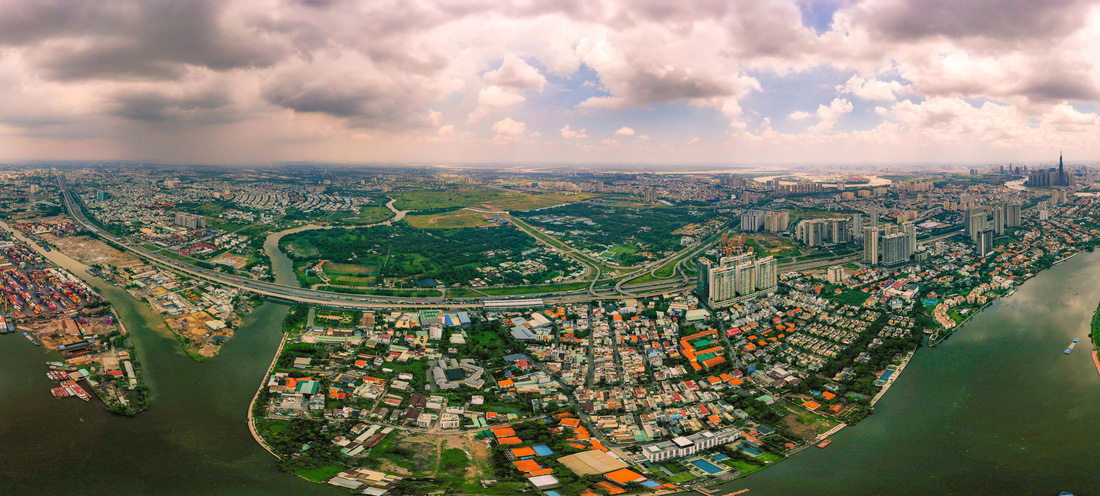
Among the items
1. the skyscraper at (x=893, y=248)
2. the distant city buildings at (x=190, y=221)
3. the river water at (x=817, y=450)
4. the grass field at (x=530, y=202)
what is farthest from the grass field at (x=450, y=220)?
A: the skyscraper at (x=893, y=248)

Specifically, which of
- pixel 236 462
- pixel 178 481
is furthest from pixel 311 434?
pixel 178 481

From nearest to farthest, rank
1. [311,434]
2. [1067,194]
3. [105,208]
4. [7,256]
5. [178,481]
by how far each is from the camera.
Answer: [178,481] → [311,434] → [7,256] → [105,208] → [1067,194]

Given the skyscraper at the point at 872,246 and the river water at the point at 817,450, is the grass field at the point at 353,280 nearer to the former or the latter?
the river water at the point at 817,450

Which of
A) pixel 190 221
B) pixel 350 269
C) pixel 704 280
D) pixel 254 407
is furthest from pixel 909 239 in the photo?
pixel 190 221

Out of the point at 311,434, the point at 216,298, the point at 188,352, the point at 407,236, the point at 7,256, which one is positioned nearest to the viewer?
the point at 311,434

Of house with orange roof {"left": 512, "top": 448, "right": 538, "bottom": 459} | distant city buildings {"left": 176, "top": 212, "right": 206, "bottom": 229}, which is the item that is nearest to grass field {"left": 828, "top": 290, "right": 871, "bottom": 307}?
house with orange roof {"left": 512, "top": 448, "right": 538, "bottom": 459}

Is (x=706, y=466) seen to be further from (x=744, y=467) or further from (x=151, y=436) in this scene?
(x=151, y=436)

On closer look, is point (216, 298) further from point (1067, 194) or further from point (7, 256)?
point (1067, 194)
